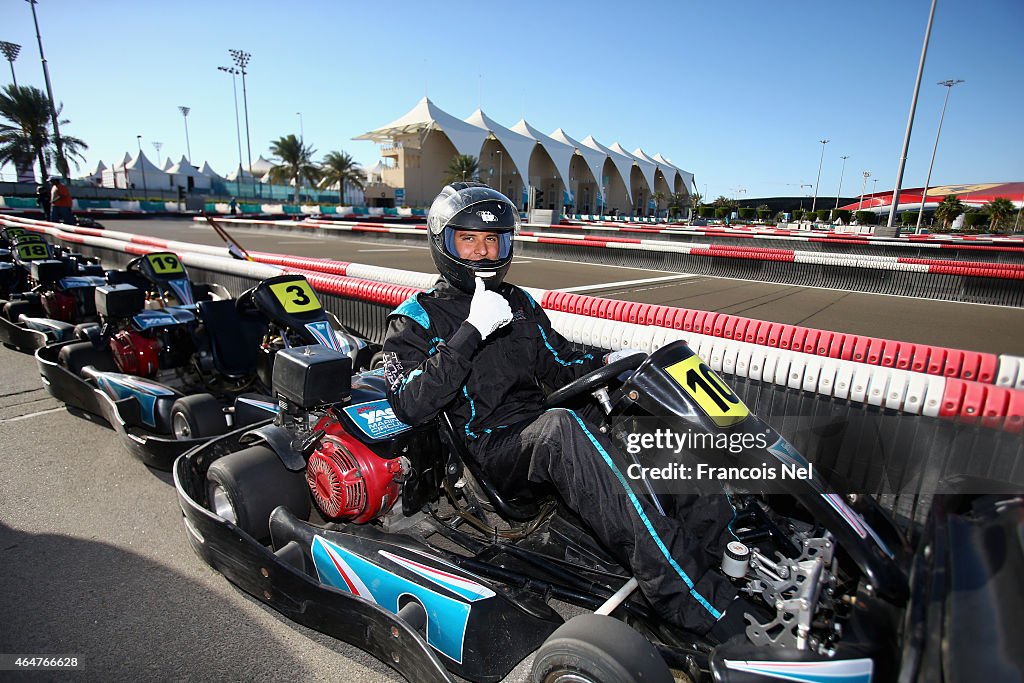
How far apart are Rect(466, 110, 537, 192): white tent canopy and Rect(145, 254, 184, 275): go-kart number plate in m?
57.7

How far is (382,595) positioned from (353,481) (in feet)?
1.57

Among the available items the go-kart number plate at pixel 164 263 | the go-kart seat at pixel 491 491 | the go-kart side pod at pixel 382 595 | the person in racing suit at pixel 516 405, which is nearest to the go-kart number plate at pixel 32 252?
the go-kart number plate at pixel 164 263

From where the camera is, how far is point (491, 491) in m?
2.17

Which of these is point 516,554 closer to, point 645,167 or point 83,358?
point 83,358

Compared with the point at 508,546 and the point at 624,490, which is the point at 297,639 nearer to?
the point at 508,546

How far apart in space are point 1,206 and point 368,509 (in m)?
34.6

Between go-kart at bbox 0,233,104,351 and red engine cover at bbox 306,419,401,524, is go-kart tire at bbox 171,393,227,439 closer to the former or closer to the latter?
red engine cover at bbox 306,419,401,524

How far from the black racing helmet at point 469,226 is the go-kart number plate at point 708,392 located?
0.84 metres

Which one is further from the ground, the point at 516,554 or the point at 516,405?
the point at 516,405

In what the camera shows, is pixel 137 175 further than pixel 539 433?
Yes

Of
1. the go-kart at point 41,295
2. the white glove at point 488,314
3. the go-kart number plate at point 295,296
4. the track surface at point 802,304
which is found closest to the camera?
the white glove at point 488,314

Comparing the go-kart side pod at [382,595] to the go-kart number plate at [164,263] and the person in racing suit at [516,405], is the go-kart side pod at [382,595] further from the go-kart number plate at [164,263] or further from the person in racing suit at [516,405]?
the go-kart number plate at [164,263]

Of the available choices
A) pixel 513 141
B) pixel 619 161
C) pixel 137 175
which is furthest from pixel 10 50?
pixel 619 161

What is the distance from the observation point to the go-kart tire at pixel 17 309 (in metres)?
5.96
